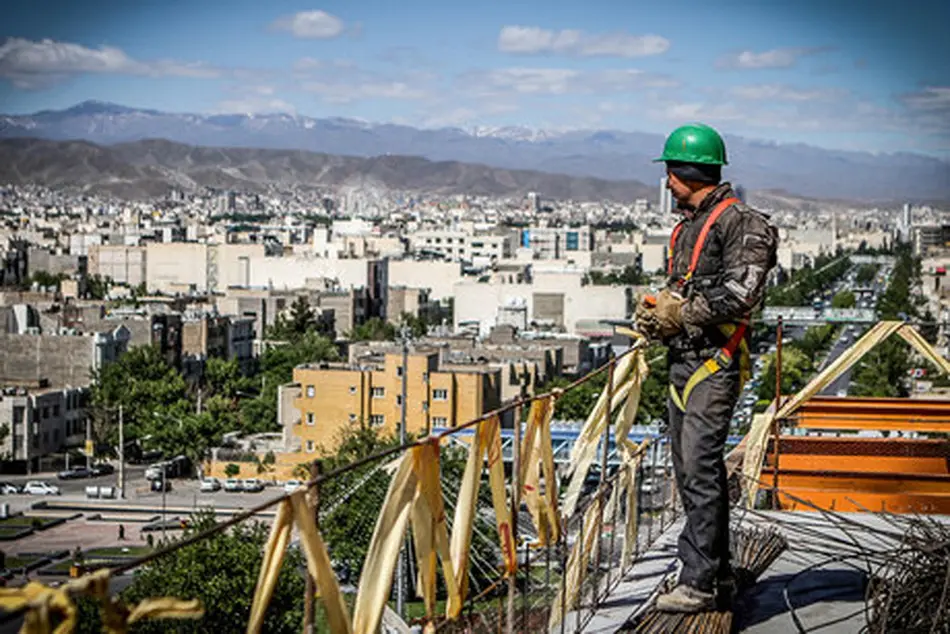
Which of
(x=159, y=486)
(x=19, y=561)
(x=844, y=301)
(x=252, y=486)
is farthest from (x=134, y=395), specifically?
(x=844, y=301)

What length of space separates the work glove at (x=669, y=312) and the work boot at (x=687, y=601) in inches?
21.4

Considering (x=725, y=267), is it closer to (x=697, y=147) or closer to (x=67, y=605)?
(x=697, y=147)

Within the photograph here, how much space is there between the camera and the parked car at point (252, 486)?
987 inches

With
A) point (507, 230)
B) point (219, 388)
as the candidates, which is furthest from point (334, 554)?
point (507, 230)

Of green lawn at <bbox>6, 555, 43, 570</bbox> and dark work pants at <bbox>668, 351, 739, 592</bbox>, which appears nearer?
dark work pants at <bbox>668, 351, 739, 592</bbox>

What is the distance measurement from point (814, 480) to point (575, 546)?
1.64m

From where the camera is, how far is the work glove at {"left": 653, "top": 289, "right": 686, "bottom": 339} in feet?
9.51

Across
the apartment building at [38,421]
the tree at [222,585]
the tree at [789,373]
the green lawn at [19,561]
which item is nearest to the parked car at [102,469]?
the apartment building at [38,421]

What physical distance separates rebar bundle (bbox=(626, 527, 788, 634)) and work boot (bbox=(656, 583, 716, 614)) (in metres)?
0.02

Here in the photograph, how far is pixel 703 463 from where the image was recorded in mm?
2891

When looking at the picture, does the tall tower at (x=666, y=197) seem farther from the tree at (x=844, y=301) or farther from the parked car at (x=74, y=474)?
the parked car at (x=74, y=474)

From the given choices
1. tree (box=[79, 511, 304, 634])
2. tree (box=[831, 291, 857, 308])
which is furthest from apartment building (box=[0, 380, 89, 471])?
tree (box=[831, 291, 857, 308])

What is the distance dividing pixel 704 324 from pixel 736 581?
648 mm

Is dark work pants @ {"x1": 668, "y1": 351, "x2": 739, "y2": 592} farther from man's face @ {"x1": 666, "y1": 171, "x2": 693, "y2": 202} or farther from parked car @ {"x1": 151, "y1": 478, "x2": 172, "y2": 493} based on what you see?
parked car @ {"x1": 151, "y1": 478, "x2": 172, "y2": 493}
